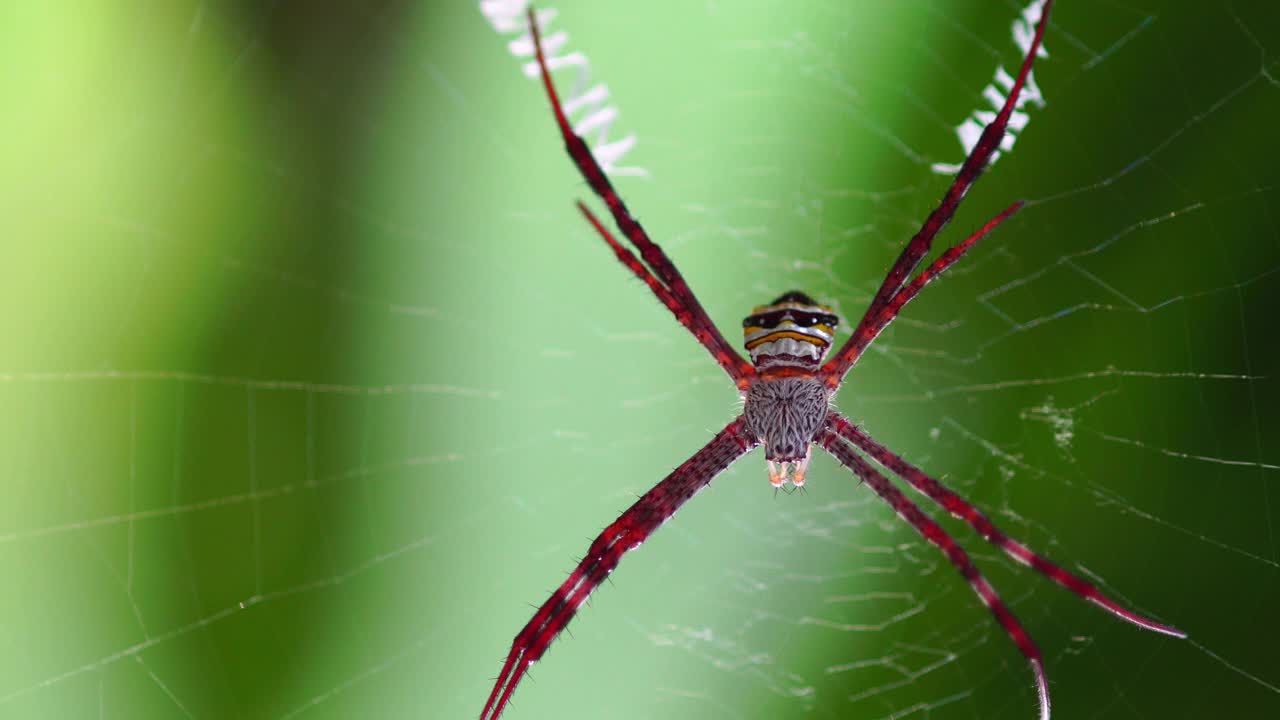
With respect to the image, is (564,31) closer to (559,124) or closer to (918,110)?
(559,124)

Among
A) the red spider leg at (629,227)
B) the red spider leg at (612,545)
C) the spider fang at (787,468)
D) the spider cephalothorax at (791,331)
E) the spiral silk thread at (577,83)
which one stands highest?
the spiral silk thread at (577,83)

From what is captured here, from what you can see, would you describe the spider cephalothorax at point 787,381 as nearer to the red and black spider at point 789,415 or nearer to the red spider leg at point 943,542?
the red and black spider at point 789,415

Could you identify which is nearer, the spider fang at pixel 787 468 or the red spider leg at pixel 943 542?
the red spider leg at pixel 943 542

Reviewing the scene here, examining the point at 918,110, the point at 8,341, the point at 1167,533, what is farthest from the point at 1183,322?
the point at 8,341

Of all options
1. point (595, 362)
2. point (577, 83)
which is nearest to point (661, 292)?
point (595, 362)

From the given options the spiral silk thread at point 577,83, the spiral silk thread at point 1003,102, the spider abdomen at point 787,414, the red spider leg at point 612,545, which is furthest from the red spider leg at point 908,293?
the spiral silk thread at point 577,83

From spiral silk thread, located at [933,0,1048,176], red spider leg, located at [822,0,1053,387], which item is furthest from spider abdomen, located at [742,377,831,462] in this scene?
spiral silk thread, located at [933,0,1048,176]

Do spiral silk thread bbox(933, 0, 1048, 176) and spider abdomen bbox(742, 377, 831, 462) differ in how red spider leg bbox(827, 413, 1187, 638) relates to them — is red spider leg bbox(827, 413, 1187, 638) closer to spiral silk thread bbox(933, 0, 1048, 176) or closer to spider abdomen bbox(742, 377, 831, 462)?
spider abdomen bbox(742, 377, 831, 462)
